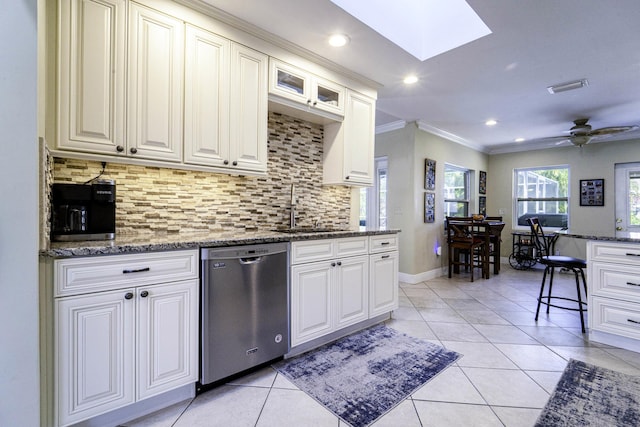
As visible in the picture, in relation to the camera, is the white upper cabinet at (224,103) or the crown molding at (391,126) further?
the crown molding at (391,126)

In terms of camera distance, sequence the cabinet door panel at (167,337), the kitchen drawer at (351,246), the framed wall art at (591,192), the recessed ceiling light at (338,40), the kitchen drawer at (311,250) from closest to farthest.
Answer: the cabinet door panel at (167,337) < the kitchen drawer at (311,250) < the recessed ceiling light at (338,40) < the kitchen drawer at (351,246) < the framed wall art at (591,192)

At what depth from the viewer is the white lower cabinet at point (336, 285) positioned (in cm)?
220

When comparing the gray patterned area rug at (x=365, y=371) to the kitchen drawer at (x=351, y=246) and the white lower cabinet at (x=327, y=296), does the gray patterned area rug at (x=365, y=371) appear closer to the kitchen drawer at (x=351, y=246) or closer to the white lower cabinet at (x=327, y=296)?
the white lower cabinet at (x=327, y=296)

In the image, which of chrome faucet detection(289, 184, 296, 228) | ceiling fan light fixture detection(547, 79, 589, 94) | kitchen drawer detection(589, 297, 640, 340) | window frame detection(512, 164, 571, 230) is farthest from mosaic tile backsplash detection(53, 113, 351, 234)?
→ window frame detection(512, 164, 571, 230)

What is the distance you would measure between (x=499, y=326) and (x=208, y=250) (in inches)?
111

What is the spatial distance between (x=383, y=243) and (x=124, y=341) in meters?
2.14

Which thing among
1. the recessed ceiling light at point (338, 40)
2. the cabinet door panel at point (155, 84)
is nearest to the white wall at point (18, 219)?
the cabinet door panel at point (155, 84)

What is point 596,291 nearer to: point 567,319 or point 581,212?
point 567,319

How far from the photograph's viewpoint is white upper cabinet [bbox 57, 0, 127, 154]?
1558 millimetres

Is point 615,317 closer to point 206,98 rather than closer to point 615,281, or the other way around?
point 615,281

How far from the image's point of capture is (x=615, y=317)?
2447 millimetres

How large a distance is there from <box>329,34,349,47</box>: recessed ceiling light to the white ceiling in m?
0.05

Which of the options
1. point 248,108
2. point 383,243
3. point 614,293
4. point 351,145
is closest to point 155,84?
point 248,108

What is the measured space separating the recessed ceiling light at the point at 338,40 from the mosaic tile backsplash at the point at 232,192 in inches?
30.6
